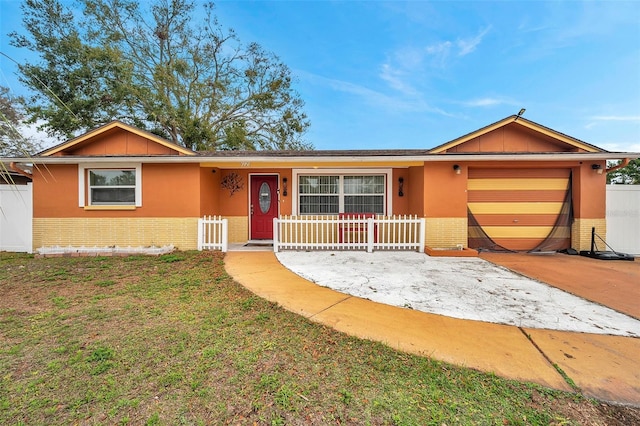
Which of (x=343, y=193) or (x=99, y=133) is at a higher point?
(x=99, y=133)

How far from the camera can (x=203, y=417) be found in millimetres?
1829

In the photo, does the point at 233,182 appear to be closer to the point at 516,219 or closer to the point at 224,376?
the point at 224,376

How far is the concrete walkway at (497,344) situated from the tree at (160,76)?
16.1 metres

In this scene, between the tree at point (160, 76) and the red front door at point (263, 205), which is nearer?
the red front door at point (263, 205)

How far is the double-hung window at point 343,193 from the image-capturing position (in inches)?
353

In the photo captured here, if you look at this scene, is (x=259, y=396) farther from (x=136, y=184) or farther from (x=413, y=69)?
(x=413, y=69)

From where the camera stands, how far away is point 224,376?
2238 millimetres

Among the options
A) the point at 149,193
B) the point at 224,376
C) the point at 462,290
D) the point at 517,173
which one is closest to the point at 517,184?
the point at 517,173

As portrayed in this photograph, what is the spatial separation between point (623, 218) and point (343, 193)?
8165mm

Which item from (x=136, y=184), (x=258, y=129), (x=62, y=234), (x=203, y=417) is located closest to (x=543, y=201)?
(x=203, y=417)

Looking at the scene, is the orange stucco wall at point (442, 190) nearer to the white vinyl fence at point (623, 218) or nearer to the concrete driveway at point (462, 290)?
the concrete driveway at point (462, 290)

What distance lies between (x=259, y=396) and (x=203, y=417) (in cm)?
39

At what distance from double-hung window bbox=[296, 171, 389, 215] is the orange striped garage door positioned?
2.71 m

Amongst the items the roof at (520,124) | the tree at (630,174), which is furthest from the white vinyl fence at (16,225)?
the tree at (630,174)
